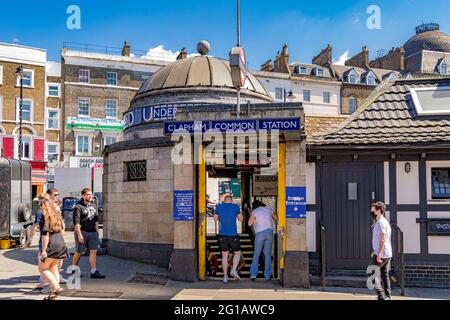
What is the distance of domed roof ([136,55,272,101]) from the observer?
12602 millimetres

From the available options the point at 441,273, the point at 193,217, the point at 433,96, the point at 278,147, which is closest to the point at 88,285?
the point at 193,217

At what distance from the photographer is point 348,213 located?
29.7 feet

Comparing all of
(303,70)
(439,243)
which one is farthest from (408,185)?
(303,70)

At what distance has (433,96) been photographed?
10273 millimetres

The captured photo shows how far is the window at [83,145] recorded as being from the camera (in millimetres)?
36750

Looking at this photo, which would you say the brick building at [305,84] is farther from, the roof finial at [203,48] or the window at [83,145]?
the roof finial at [203,48]

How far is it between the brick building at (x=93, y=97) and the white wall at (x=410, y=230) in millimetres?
30450

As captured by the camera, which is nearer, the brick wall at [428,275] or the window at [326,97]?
the brick wall at [428,275]

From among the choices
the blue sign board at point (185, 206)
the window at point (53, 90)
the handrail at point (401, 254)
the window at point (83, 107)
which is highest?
the window at point (53, 90)

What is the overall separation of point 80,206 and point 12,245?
693 cm

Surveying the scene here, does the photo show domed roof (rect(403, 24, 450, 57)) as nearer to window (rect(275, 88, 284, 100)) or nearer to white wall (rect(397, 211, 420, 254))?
window (rect(275, 88, 284, 100))

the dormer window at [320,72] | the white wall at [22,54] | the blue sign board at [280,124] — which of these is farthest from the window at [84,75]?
the blue sign board at [280,124]

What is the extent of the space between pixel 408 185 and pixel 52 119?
3277cm

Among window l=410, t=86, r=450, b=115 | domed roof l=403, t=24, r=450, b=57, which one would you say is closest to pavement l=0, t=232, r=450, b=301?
window l=410, t=86, r=450, b=115
